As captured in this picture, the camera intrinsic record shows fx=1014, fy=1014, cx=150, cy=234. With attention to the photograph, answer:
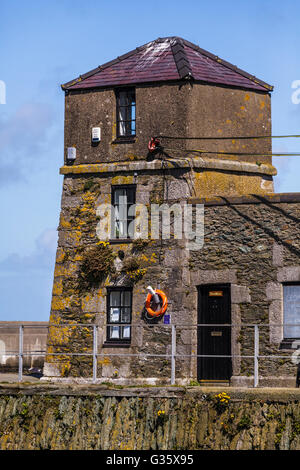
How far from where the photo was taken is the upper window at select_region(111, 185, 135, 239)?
76.1ft

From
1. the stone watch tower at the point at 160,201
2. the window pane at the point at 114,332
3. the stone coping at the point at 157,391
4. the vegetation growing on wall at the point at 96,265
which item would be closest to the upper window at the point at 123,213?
the stone watch tower at the point at 160,201

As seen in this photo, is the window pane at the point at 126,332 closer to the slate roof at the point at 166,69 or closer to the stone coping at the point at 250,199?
the stone coping at the point at 250,199

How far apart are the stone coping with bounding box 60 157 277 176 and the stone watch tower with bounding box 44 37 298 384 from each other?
3 centimetres

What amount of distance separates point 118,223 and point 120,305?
1904mm

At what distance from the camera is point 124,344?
2242 cm

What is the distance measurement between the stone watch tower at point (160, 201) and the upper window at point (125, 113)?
0.09 feet

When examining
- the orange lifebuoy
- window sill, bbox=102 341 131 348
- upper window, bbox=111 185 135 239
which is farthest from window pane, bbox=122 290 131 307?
upper window, bbox=111 185 135 239

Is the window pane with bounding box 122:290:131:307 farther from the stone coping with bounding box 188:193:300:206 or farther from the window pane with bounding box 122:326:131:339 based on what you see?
the stone coping with bounding box 188:193:300:206

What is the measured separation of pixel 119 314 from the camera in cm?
2283

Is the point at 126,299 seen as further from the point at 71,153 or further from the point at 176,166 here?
the point at 71,153

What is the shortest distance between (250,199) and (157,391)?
16.6 ft

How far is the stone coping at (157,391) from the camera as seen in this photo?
17797 millimetres
